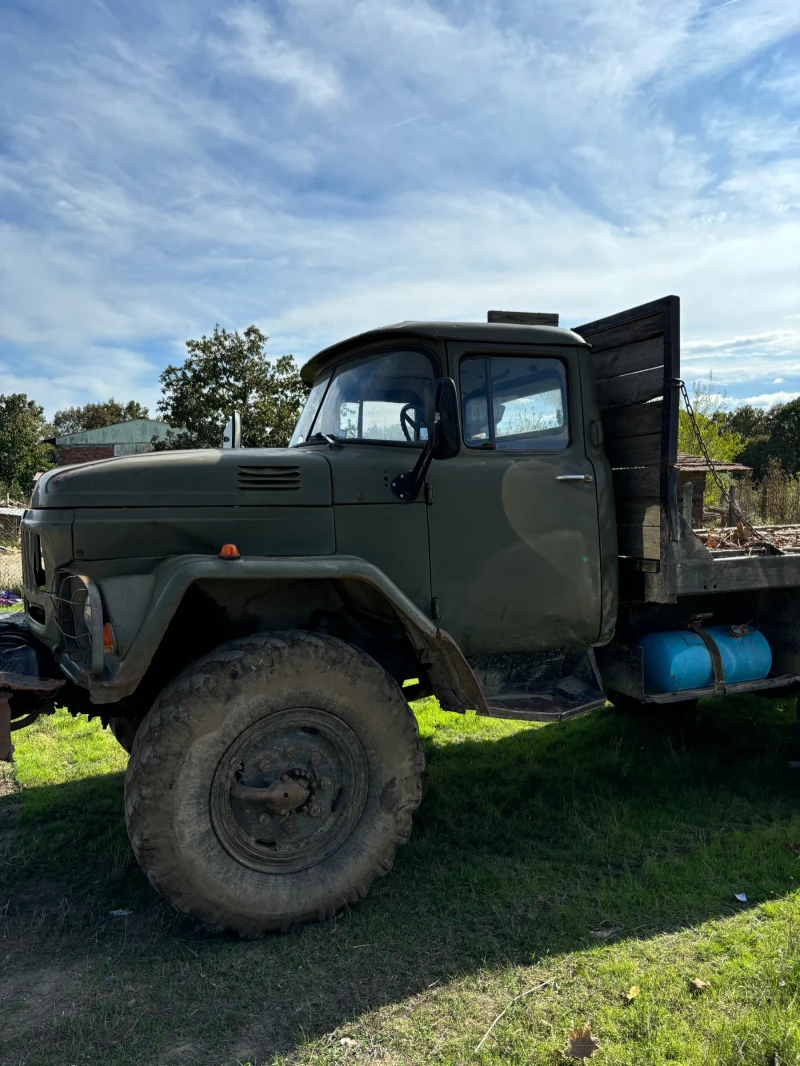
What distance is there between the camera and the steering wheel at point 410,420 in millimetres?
3996

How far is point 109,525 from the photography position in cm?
337

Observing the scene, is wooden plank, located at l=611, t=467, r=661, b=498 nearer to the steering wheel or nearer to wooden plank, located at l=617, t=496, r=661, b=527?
wooden plank, located at l=617, t=496, r=661, b=527

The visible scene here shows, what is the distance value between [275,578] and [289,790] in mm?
902

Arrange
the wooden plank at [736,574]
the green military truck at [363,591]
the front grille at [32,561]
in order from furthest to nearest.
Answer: the wooden plank at [736,574] < the front grille at [32,561] < the green military truck at [363,591]

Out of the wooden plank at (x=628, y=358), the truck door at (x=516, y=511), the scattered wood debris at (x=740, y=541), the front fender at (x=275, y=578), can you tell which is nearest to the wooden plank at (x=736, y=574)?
the scattered wood debris at (x=740, y=541)

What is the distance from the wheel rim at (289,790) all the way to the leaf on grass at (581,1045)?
4.08 feet

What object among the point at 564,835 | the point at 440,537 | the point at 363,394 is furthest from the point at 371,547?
the point at 564,835

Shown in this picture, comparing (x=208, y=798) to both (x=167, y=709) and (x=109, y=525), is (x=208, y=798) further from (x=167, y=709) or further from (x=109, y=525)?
(x=109, y=525)

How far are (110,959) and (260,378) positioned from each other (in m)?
24.3

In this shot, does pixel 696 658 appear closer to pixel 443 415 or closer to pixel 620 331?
pixel 620 331

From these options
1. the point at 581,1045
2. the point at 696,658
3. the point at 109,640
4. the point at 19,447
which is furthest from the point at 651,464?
the point at 19,447

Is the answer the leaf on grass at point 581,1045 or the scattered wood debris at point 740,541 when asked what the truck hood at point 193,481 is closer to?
the leaf on grass at point 581,1045

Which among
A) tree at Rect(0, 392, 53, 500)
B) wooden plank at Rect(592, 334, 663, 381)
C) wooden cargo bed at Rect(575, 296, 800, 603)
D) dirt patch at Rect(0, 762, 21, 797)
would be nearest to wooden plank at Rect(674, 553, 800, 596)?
wooden cargo bed at Rect(575, 296, 800, 603)

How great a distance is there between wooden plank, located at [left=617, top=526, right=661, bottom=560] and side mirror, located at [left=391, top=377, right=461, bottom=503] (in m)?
1.22
